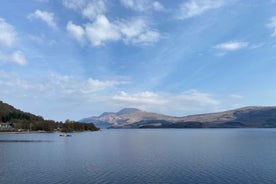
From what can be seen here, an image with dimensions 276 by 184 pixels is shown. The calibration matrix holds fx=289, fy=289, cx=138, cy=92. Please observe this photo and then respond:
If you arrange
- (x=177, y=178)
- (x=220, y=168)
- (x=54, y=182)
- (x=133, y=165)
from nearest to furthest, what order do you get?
(x=54, y=182) → (x=177, y=178) → (x=220, y=168) → (x=133, y=165)

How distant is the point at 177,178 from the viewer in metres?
60.8

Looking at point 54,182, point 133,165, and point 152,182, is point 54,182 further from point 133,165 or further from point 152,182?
point 133,165

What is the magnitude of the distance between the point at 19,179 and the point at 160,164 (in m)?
36.3

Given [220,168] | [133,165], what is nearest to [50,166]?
[133,165]

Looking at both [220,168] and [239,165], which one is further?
[239,165]

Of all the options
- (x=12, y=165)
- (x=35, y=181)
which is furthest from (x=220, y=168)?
(x=12, y=165)

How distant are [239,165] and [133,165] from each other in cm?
2857

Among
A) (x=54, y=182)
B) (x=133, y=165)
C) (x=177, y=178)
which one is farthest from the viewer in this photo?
(x=133, y=165)

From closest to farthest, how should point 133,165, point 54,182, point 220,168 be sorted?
point 54,182 → point 220,168 → point 133,165

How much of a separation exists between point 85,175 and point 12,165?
2709cm

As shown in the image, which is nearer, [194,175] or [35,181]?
[35,181]

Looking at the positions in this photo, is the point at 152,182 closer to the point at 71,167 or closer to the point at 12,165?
the point at 71,167

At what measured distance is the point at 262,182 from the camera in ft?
191

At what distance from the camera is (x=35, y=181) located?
191 ft
